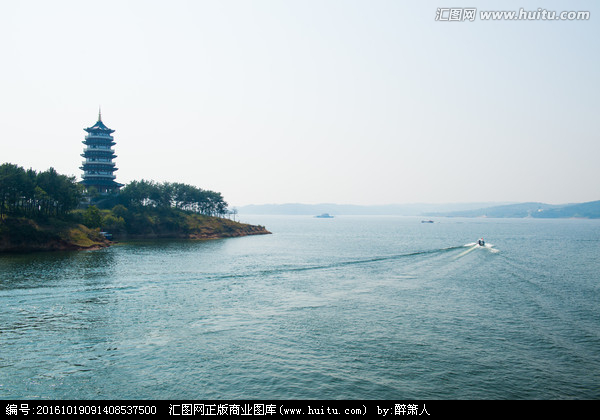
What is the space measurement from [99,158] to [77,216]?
59.8 meters

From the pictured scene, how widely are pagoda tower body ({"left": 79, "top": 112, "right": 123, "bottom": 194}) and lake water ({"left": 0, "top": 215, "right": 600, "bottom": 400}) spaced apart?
115 meters

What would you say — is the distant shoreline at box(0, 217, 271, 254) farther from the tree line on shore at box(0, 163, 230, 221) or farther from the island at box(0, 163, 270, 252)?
the tree line on shore at box(0, 163, 230, 221)

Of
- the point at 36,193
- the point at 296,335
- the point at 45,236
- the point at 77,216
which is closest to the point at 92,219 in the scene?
the point at 77,216

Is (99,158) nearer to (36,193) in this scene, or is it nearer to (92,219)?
(92,219)

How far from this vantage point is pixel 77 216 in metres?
130

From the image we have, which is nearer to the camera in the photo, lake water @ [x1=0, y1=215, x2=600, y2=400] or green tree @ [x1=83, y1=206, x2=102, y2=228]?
lake water @ [x1=0, y1=215, x2=600, y2=400]

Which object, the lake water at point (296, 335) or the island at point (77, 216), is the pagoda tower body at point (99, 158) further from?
the lake water at point (296, 335)

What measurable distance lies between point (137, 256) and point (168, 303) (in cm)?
5181

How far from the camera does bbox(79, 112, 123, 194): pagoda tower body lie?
7003 inches

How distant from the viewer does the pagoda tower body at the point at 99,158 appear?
178m

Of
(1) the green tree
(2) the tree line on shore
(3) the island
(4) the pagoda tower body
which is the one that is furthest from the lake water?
(4) the pagoda tower body

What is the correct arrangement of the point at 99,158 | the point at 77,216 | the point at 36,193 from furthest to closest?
the point at 99,158
the point at 77,216
the point at 36,193
